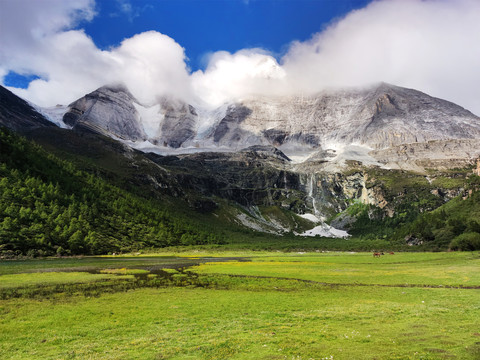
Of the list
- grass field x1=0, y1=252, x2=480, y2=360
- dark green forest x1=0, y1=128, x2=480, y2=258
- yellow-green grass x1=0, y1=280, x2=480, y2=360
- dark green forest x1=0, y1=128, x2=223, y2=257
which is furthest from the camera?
dark green forest x1=0, y1=128, x2=480, y2=258

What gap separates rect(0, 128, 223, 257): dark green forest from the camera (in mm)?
104750

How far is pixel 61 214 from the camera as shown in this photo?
12512 cm

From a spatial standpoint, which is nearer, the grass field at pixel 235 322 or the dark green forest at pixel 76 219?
the grass field at pixel 235 322

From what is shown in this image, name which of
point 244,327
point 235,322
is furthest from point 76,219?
point 244,327

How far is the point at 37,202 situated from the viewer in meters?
124

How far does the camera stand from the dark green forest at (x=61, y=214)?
105m

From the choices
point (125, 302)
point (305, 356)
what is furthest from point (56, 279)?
point (305, 356)

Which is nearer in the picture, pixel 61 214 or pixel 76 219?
pixel 61 214

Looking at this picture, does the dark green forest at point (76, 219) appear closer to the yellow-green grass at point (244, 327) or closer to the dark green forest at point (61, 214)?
the dark green forest at point (61, 214)

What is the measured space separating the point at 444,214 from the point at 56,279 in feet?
690

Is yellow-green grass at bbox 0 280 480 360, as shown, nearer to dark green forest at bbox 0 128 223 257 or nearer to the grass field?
the grass field

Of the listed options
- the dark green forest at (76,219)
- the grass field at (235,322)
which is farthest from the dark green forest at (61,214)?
the grass field at (235,322)

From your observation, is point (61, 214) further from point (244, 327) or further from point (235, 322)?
point (244, 327)

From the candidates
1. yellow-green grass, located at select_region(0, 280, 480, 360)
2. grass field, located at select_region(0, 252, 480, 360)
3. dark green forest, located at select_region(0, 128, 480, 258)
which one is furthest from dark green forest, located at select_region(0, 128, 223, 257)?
yellow-green grass, located at select_region(0, 280, 480, 360)
